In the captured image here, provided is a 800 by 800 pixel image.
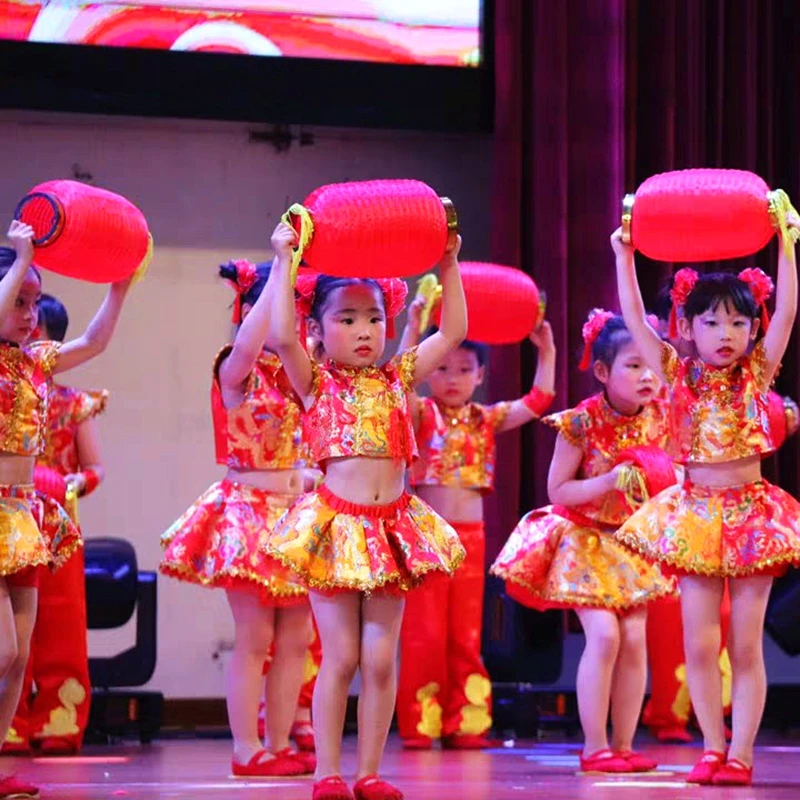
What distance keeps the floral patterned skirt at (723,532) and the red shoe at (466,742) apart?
4.33 feet

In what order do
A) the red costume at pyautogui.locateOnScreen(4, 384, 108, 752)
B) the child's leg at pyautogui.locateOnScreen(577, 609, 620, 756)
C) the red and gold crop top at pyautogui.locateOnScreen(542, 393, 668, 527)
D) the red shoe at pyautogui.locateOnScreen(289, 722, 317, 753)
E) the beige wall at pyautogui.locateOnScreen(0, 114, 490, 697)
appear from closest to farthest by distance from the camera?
the child's leg at pyautogui.locateOnScreen(577, 609, 620, 756), the red and gold crop top at pyautogui.locateOnScreen(542, 393, 668, 527), the red shoe at pyautogui.locateOnScreen(289, 722, 317, 753), the red costume at pyautogui.locateOnScreen(4, 384, 108, 752), the beige wall at pyautogui.locateOnScreen(0, 114, 490, 697)

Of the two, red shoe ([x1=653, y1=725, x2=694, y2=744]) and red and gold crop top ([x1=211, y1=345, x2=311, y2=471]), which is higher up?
red and gold crop top ([x1=211, y1=345, x2=311, y2=471])

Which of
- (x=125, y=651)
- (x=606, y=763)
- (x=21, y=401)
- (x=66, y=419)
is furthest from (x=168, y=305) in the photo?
(x=606, y=763)

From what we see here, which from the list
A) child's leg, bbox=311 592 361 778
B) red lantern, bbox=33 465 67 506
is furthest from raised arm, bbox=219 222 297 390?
red lantern, bbox=33 465 67 506

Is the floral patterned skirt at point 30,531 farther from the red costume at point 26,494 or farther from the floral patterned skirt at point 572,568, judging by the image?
→ the floral patterned skirt at point 572,568

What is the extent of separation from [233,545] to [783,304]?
1.38 meters

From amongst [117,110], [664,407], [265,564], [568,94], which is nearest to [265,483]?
[265,564]

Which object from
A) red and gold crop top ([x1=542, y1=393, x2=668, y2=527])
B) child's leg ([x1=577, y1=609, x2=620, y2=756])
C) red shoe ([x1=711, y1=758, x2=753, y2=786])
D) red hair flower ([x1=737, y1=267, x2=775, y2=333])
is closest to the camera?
red shoe ([x1=711, y1=758, x2=753, y2=786])

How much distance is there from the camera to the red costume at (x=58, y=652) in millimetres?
4531

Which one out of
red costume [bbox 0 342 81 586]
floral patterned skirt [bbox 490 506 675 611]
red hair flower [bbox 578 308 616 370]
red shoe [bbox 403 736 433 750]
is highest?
red hair flower [bbox 578 308 616 370]

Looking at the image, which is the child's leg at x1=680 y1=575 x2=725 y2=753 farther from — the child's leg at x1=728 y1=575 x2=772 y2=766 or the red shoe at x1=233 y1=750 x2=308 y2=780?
the red shoe at x1=233 y1=750 x2=308 y2=780

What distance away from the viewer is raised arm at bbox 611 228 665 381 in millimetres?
3578

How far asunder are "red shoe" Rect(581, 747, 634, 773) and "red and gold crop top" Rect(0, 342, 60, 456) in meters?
1.55

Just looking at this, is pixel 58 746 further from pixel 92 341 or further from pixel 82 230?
pixel 82 230
